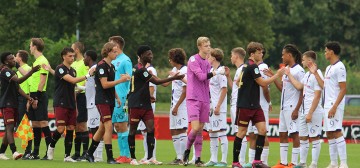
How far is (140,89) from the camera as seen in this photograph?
21266mm

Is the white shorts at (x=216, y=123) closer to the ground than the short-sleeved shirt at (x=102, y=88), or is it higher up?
closer to the ground

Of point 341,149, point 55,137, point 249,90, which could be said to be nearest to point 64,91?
point 55,137

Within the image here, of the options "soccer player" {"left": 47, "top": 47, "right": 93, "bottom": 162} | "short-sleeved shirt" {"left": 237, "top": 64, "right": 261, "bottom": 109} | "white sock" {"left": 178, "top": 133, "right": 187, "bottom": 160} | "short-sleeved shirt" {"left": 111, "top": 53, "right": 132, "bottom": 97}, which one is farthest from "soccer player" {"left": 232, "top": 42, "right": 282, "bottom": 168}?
"soccer player" {"left": 47, "top": 47, "right": 93, "bottom": 162}

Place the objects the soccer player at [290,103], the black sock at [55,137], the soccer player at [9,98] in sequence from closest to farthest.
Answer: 1. the soccer player at [290,103]
2. the black sock at [55,137]
3. the soccer player at [9,98]

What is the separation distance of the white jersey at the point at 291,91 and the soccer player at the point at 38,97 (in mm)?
5070

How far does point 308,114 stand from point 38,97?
19.7 feet

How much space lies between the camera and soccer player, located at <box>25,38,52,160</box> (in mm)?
22609

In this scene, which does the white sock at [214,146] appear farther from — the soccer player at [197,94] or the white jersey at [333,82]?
the white jersey at [333,82]

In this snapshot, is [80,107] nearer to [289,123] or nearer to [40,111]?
[40,111]

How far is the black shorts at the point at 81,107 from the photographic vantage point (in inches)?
905

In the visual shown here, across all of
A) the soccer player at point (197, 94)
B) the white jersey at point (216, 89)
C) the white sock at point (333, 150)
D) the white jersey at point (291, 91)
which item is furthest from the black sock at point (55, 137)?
the white sock at point (333, 150)

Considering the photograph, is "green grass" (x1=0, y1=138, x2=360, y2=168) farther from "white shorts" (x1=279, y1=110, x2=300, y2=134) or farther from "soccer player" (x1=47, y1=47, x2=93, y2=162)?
"white shorts" (x1=279, y1=110, x2=300, y2=134)

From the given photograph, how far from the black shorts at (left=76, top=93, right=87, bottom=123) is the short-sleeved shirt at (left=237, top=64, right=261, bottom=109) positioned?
433 cm

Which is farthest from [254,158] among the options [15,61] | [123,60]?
[15,61]
